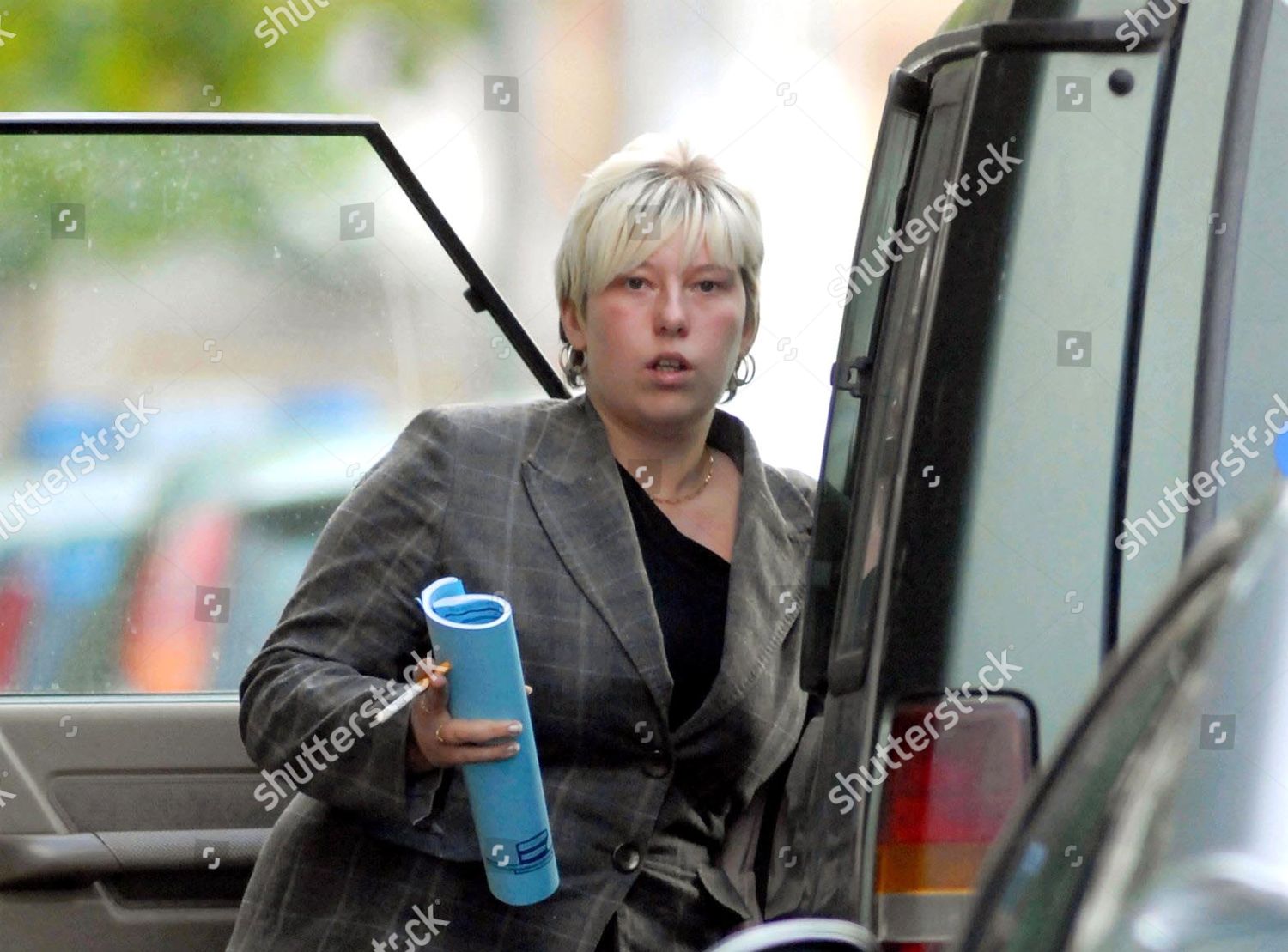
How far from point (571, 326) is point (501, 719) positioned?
2.10 feet

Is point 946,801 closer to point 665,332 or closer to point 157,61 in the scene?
point 665,332

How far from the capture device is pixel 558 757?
241 cm

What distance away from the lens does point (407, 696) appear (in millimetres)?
2256

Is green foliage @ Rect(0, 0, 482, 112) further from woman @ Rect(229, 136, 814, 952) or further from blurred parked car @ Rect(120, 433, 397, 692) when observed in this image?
woman @ Rect(229, 136, 814, 952)

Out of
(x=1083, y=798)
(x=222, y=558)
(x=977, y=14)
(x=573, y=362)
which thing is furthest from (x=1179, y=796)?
(x=222, y=558)

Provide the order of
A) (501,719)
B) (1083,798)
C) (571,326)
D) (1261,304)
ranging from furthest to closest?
(571,326) < (501,719) < (1261,304) < (1083,798)

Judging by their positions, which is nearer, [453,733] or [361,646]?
[453,733]

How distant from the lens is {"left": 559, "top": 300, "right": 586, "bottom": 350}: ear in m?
2.62

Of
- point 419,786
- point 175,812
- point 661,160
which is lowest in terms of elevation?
point 175,812

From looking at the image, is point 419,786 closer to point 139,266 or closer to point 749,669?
point 749,669

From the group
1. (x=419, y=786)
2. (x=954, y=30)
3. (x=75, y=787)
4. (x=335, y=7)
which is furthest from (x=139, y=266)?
(x=335, y=7)

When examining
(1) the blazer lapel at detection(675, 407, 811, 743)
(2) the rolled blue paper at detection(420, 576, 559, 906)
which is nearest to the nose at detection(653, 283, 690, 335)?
(1) the blazer lapel at detection(675, 407, 811, 743)

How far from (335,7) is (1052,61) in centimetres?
653

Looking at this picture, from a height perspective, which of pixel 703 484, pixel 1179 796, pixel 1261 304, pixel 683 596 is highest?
pixel 1261 304
